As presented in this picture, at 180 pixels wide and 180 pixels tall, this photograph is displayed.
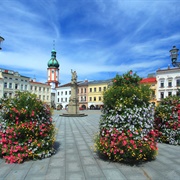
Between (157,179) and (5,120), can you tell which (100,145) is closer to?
(157,179)

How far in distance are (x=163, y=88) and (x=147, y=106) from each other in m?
37.6

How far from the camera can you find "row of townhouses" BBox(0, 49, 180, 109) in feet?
123

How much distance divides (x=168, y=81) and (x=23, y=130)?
3915 cm

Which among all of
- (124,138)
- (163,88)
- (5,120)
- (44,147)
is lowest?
(44,147)

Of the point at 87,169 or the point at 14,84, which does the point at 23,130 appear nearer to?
the point at 87,169

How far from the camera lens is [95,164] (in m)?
4.24

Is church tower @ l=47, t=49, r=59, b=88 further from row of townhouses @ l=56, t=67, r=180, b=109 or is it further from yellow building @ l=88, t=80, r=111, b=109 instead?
yellow building @ l=88, t=80, r=111, b=109

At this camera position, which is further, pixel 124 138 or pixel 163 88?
pixel 163 88

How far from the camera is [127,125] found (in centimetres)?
411

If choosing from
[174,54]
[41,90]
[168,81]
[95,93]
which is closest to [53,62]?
[41,90]

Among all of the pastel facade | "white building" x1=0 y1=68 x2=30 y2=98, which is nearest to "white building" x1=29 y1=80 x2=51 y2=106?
"white building" x1=0 y1=68 x2=30 y2=98

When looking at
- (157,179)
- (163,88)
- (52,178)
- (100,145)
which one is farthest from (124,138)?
(163,88)

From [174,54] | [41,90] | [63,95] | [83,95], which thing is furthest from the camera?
[63,95]

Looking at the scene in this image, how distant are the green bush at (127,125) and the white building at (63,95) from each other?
5719 cm
